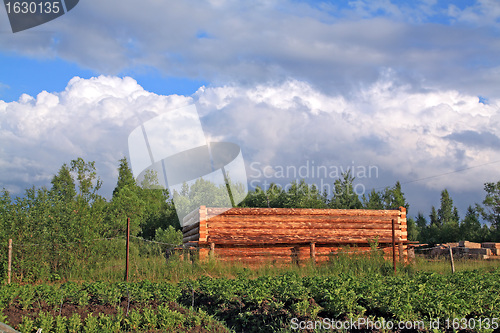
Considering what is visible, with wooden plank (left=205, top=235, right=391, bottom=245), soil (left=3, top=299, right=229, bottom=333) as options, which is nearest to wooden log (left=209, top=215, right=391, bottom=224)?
wooden plank (left=205, top=235, right=391, bottom=245)

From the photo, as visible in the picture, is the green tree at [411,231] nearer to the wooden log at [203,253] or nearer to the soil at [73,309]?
the wooden log at [203,253]

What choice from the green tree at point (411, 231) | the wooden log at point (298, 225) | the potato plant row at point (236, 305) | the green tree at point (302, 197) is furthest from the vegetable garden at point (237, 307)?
the green tree at point (411, 231)

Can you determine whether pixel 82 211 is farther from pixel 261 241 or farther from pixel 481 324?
pixel 481 324

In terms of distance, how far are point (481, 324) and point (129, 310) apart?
5.35 metres

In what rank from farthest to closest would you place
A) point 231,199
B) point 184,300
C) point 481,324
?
1. point 231,199
2. point 184,300
3. point 481,324

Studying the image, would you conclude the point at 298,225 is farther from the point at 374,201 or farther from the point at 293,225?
the point at 374,201

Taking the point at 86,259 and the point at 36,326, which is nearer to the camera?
the point at 36,326

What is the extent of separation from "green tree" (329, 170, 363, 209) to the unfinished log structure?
85.0ft

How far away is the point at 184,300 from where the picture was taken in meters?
8.89

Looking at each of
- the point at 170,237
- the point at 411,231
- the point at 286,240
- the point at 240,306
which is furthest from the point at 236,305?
the point at 411,231

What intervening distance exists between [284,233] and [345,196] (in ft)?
98.0

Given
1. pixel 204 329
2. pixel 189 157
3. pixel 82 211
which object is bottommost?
pixel 204 329

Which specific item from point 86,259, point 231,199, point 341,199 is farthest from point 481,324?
point 341,199

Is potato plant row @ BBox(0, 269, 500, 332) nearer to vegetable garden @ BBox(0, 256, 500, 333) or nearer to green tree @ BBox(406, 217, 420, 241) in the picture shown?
vegetable garden @ BBox(0, 256, 500, 333)
